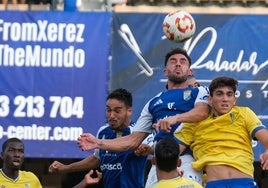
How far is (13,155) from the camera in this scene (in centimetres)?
969

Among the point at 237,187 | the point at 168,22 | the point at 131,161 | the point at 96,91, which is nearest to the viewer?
the point at 237,187

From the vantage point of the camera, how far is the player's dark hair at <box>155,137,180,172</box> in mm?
6947

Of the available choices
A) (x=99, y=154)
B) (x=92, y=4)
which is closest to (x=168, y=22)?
(x=99, y=154)

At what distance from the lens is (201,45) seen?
14445 millimetres

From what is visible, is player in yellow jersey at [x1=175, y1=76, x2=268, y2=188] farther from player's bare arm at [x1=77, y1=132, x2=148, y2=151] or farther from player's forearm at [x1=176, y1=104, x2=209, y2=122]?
player's bare arm at [x1=77, y1=132, x2=148, y2=151]

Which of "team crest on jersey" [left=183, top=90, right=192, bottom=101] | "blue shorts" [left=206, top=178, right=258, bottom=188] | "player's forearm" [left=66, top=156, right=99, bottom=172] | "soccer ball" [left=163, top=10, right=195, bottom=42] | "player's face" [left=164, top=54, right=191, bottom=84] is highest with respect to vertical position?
"soccer ball" [left=163, top=10, right=195, bottom=42]

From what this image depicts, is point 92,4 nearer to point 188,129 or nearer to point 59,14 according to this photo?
point 59,14

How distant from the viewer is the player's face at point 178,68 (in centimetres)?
870

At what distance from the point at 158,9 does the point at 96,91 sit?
197 cm

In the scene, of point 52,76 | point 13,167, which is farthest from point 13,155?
point 52,76

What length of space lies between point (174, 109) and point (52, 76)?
578 cm

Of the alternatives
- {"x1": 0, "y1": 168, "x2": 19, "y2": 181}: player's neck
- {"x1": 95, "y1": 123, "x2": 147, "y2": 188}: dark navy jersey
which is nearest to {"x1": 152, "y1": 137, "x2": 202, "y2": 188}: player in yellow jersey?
{"x1": 95, "y1": 123, "x2": 147, "y2": 188}: dark navy jersey

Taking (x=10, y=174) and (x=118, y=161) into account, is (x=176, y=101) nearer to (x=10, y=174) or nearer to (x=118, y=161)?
(x=118, y=161)

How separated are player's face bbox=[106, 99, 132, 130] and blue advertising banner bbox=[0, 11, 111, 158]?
4.74 m
